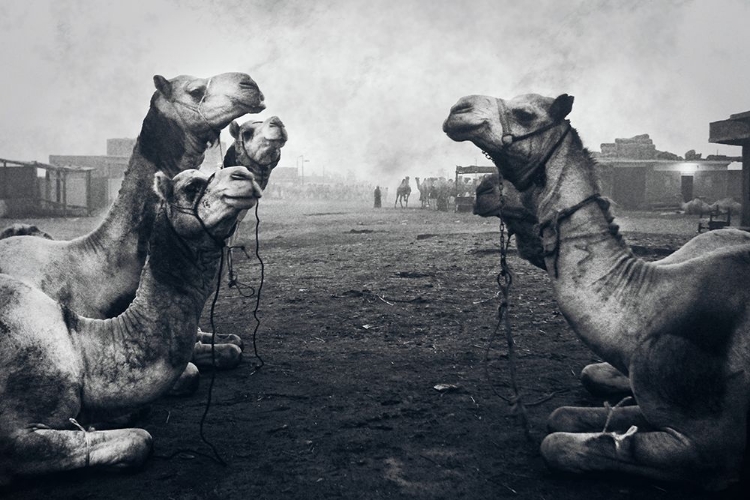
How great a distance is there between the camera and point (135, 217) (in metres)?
3.91

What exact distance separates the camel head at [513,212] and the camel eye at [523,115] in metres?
0.40

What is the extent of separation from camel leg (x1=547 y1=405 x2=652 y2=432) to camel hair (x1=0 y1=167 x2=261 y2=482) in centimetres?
211

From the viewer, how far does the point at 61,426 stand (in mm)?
2768

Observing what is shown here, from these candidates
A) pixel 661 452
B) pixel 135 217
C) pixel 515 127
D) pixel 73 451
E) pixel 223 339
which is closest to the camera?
pixel 661 452

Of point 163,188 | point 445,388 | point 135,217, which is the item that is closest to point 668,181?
point 445,388

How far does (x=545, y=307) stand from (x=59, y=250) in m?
5.27

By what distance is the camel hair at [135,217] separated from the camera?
3.65 m

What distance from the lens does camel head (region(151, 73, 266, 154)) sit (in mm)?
4047

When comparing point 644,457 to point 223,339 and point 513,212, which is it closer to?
point 513,212

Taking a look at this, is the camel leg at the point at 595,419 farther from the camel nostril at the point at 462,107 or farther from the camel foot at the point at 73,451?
the camel foot at the point at 73,451

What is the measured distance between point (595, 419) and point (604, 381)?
83 cm

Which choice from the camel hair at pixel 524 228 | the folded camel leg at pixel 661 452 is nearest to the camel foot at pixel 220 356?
the camel hair at pixel 524 228

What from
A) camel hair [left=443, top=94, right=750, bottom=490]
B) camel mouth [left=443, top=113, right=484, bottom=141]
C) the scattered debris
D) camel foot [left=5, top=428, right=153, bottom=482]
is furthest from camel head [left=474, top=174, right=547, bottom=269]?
camel foot [left=5, top=428, right=153, bottom=482]

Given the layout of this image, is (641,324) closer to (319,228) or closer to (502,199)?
(502,199)
